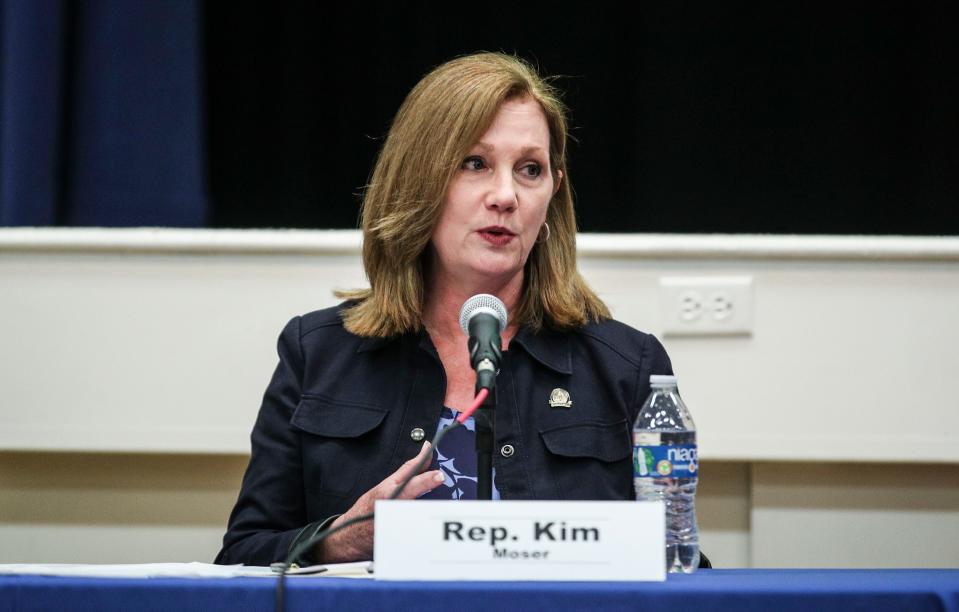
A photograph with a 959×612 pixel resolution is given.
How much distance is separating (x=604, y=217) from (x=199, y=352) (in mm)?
1104

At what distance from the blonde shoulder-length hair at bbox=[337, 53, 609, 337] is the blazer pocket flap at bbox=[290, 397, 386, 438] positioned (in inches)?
5.6

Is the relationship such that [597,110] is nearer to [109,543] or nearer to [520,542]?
[109,543]

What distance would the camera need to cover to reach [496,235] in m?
1.78

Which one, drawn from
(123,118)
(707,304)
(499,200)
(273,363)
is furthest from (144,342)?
(707,304)

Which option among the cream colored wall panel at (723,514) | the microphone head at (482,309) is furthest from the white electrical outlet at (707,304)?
the microphone head at (482,309)

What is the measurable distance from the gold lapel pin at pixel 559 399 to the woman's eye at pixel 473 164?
0.40 meters

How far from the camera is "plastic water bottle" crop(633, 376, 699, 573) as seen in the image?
4.54ft

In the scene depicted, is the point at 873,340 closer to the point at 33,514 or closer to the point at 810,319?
the point at 810,319

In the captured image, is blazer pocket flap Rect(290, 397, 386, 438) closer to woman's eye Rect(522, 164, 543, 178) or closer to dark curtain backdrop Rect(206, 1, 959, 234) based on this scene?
woman's eye Rect(522, 164, 543, 178)

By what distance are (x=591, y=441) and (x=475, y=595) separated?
2.41ft

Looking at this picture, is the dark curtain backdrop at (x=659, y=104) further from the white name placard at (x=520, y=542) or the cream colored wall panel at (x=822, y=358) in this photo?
the white name placard at (x=520, y=542)

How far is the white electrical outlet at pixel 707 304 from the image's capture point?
7.84ft

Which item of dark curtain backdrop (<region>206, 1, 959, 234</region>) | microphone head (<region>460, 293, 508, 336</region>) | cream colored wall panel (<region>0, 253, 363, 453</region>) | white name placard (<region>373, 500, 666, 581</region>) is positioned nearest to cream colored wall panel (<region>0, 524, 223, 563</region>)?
cream colored wall panel (<region>0, 253, 363, 453</region>)

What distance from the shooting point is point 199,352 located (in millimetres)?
2451
